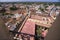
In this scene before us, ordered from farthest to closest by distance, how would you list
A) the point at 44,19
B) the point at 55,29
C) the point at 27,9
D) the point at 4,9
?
1. the point at 27,9
2. the point at 4,9
3. the point at 44,19
4. the point at 55,29

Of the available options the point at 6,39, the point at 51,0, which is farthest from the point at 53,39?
the point at 51,0

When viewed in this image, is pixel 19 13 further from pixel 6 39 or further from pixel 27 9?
pixel 6 39

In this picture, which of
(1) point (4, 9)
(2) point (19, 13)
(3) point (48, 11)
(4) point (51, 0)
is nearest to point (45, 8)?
(3) point (48, 11)

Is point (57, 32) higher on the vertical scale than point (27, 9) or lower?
higher

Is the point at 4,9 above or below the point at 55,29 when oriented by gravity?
below

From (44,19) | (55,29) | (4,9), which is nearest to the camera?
(55,29)

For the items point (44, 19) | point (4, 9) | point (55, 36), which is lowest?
point (44, 19)

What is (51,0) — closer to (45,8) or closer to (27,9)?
(45,8)

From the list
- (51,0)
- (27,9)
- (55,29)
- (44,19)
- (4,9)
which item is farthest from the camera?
(27,9)

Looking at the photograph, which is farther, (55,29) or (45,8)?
(45,8)
